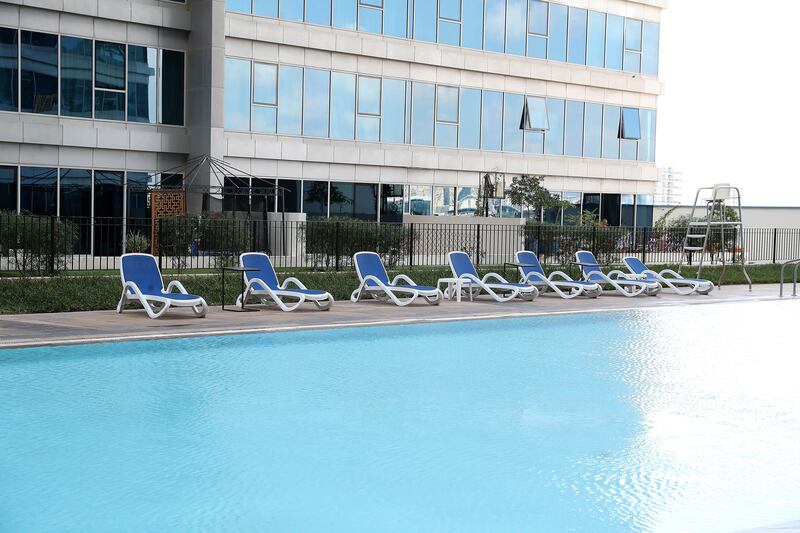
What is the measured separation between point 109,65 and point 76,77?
112cm

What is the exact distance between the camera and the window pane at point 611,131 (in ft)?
137

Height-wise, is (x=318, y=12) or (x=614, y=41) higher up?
(x=614, y=41)

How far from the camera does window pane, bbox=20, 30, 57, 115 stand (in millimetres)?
27266

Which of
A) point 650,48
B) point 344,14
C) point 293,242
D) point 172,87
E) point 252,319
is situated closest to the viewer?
point 252,319

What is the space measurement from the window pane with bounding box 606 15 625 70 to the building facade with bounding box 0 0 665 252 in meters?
0.08

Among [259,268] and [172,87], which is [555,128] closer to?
[172,87]

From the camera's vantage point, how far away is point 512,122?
38656mm

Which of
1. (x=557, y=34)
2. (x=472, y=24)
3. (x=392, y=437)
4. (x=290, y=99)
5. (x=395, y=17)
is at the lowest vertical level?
(x=392, y=437)

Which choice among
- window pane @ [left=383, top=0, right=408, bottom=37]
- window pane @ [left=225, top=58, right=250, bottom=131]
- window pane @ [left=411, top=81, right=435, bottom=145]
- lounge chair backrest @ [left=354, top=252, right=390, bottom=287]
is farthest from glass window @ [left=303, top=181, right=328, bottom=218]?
lounge chair backrest @ [left=354, top=252, right=390, bottom=287]

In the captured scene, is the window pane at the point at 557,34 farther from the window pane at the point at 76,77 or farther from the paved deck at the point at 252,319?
the paved deck at the point at 252,319

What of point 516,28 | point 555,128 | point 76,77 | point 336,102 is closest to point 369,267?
point 76,77

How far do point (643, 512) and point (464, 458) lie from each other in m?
1.72

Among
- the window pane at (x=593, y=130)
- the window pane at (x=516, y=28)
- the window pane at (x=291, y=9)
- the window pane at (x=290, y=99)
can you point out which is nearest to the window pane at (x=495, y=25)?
the window pane at (x=516, y=28)

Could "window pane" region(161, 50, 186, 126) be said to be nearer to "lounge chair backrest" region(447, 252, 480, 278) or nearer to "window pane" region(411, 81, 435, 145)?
"window pane" region(411, 81, 435, 145)
